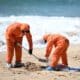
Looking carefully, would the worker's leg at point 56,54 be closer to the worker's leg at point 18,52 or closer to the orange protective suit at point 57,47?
the orange protective suit at point 57,47

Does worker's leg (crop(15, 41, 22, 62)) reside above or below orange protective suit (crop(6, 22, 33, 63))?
below

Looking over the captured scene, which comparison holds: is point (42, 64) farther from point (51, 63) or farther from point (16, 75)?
point (16, 75)

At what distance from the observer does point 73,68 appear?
11.2m

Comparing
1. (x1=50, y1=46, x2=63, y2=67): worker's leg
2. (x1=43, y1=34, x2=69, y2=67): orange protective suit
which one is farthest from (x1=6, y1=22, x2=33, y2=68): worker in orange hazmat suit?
(x1=50, y1=46, x2=63, y2=67): worker's leg

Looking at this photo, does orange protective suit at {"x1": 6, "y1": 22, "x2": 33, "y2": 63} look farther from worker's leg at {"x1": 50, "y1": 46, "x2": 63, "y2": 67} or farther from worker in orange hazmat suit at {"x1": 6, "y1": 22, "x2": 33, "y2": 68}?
worker's leg at {"x1": 50, "y1": 46, "x2": 63, "y2": 67}

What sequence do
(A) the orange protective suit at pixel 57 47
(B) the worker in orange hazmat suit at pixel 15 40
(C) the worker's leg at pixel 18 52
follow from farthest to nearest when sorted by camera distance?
1. (C) the worker's leg at pixel 18 52
2. (B) the worker in orange hazmat suit at pixel 15 40
3. (A) the orange protective suit at pixel 57 47

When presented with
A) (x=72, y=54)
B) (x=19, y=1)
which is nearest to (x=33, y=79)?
(x=72, y=54)

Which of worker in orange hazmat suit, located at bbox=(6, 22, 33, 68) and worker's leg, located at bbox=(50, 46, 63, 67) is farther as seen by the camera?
worker in orange hazmat suit, located at bbox=(6, 22, 33, 68)

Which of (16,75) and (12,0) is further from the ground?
(12,0)

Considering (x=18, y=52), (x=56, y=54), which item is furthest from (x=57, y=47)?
(x=18, y=52)

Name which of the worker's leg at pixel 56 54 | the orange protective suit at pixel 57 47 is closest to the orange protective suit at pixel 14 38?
the orange protective suit at pixel 57 47

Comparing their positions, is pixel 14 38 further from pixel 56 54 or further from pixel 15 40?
pixel 56 54

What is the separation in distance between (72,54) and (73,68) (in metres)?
2.53

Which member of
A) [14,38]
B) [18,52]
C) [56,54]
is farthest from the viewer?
[18,52]
